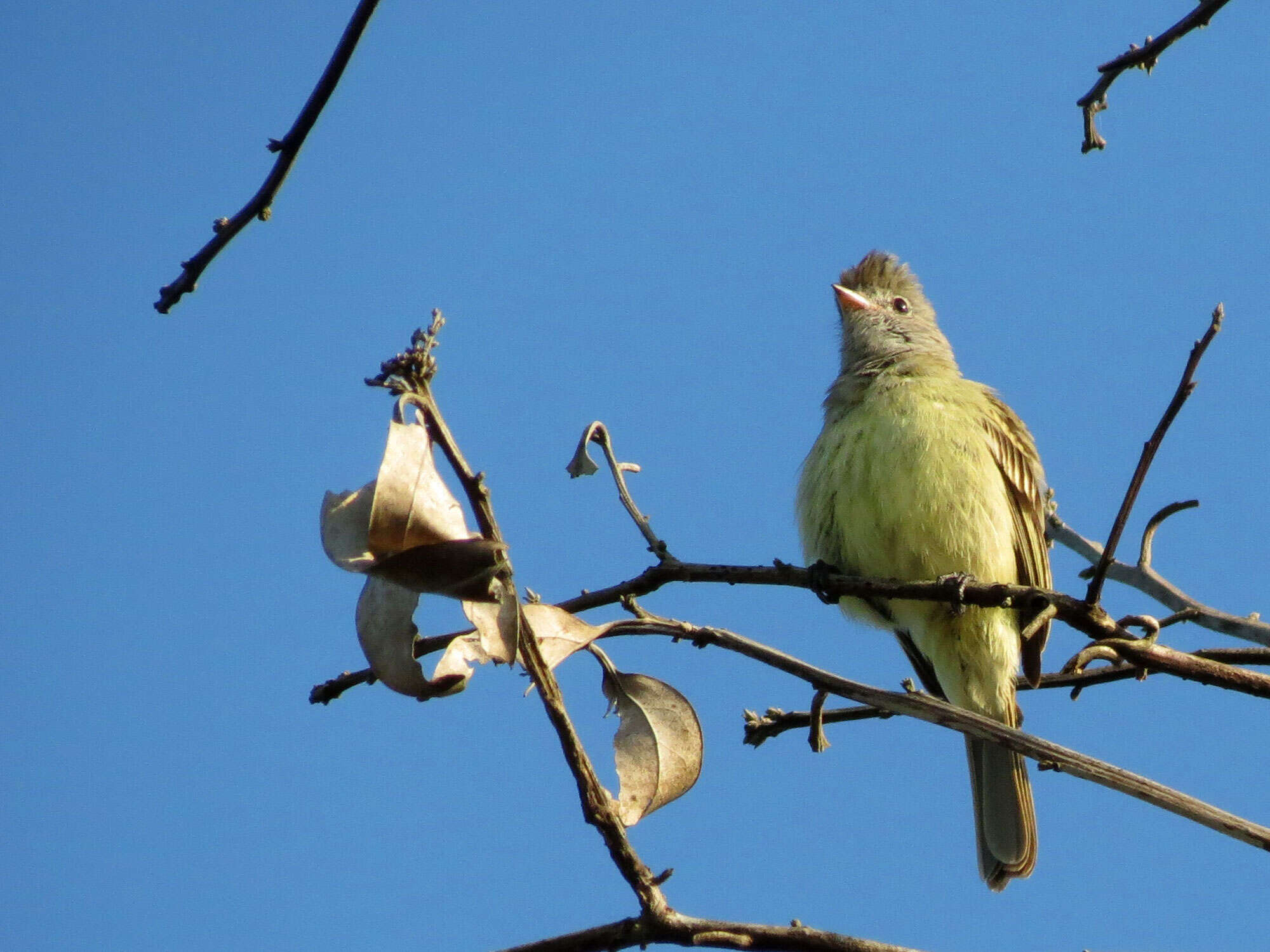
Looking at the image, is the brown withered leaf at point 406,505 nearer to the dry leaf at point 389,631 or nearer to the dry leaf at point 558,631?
the dry leaf at point 389,631

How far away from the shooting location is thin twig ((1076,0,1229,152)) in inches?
94.7

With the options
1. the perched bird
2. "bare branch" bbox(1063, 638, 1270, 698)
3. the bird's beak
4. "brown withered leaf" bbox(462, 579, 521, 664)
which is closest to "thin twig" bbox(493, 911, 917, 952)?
"brown withered leaf" bbox(462, 579, 521, 664)

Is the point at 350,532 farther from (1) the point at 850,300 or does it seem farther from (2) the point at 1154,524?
(1) the point at 850,300

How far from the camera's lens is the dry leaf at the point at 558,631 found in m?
2.06

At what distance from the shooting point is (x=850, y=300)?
22.6ft

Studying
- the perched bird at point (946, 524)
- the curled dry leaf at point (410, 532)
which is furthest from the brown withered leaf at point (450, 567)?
the perched bird at point (946, 524)

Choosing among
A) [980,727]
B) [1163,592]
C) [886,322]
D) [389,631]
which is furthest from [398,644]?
[886,322]

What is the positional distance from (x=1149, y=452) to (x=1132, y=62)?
32.7 inches

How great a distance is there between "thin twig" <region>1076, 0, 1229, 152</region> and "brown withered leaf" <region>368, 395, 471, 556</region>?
155cm

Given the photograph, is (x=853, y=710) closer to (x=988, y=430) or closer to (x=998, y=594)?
(x=998, y=594)

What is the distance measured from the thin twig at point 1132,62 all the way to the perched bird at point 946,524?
2.48 m

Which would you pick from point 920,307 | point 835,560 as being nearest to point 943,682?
point 835,560

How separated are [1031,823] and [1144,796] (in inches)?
126

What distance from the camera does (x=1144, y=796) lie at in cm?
193
